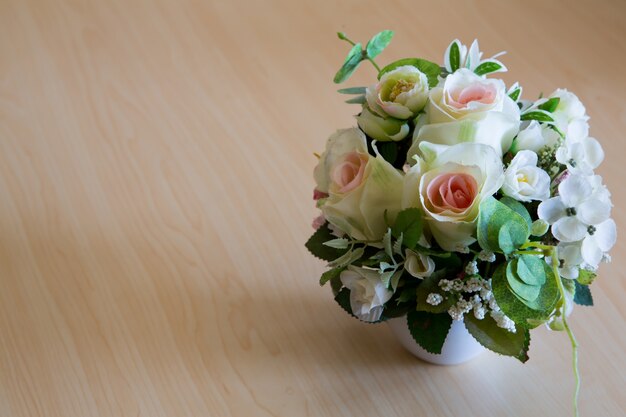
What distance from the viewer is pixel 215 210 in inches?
42.6

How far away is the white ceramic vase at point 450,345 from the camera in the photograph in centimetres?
82

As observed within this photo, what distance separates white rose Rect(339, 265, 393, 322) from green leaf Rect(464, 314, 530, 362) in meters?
0.08

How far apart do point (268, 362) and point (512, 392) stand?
0.27 meters

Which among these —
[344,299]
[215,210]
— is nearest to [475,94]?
[344,299]

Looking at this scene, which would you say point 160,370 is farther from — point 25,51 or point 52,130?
point 25,51

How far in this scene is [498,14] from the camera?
4.37 feet

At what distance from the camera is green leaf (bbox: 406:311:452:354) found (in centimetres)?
76

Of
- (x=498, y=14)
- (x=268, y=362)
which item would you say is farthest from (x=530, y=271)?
(x=498, y=14)

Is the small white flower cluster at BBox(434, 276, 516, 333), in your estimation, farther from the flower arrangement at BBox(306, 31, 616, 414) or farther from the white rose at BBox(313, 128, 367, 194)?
the white rose at BBox(313, 128, 367, 194)

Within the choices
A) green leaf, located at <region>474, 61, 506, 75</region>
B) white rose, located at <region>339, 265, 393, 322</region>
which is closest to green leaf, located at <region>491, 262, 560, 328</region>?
white rose, located at <region>339, 265, 393, 322</region>

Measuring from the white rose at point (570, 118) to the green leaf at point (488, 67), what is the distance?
72mm

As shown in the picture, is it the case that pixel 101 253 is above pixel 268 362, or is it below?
above

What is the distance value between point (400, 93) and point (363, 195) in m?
0.11

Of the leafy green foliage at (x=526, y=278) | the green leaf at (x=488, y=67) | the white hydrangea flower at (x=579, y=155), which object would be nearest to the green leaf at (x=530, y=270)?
the leafy green foliage at (x=526, y=278)
